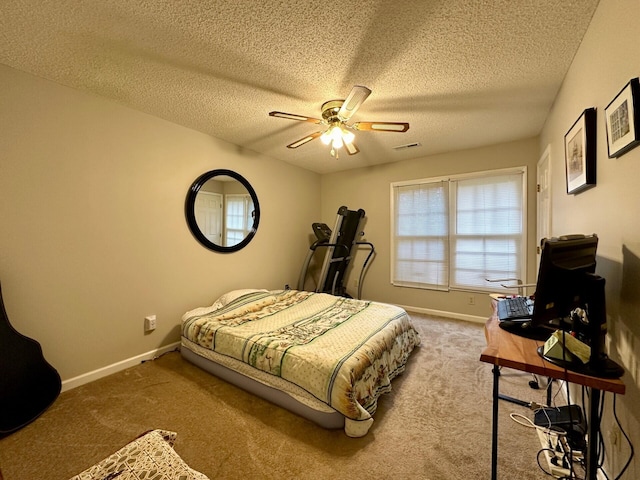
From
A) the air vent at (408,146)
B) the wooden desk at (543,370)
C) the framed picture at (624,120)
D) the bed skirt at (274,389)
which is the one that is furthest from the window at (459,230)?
the bed skirt at (274,389)

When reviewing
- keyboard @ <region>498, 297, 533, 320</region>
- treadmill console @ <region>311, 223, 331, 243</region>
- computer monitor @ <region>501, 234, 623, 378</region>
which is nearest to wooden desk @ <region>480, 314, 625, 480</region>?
computer monitor @ <region>501, 234, 623, 378</region>

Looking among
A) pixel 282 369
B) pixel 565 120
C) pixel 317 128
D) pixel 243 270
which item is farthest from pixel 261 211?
pixel 565 120

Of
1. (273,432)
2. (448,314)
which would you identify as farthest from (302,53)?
(448,314)

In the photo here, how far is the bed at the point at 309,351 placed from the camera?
1663mm

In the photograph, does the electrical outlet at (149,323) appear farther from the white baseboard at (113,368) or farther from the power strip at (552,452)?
the power strip at (552,452)

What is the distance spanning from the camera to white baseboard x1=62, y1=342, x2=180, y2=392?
84.5 inches

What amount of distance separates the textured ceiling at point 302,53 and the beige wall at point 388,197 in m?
0.85

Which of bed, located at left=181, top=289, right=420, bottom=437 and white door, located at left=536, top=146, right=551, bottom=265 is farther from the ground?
white door, located at left=536, top=146, right=551, bottom=265

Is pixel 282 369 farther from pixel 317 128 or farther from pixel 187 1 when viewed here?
pixel 317 128

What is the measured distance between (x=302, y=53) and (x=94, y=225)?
2258mm

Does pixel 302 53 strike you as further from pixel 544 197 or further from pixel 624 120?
pixel 544 197

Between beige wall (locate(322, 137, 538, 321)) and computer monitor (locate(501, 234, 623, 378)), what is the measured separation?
9.02ft

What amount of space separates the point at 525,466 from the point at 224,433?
174 centimetres

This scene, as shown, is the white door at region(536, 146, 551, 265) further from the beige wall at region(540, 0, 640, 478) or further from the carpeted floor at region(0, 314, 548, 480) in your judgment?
the carpeted floor at region(0, 314, 548, 480)
